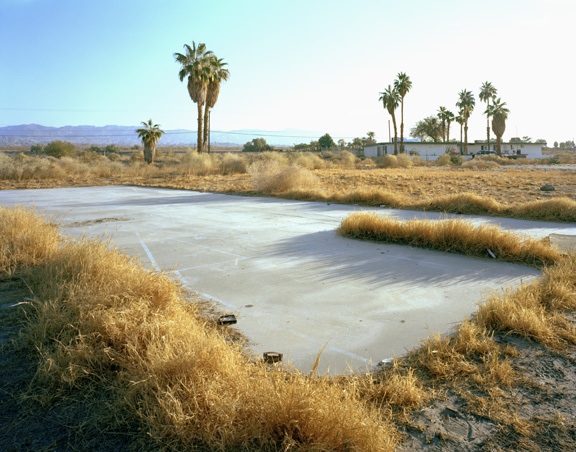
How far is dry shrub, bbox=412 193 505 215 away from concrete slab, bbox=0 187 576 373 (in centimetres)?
96

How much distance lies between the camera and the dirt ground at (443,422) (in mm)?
3232

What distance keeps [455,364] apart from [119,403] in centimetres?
277

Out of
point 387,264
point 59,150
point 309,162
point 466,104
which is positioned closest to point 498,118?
point 466,104

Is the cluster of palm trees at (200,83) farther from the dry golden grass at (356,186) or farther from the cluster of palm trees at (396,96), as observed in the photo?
the cluster of palm trees at (396,96)

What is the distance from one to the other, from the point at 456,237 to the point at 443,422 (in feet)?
20.7

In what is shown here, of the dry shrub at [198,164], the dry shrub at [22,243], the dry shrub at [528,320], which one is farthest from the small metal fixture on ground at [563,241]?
the dry shrub at [198,164]

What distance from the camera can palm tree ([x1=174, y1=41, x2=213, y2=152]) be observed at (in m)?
45.2

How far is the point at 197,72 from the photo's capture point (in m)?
45.2

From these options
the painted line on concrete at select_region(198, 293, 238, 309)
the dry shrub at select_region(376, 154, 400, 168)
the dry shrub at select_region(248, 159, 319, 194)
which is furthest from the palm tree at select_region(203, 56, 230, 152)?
the painted line on concrete at select_region(198, 293, 238, 309)

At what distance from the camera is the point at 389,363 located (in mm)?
4414

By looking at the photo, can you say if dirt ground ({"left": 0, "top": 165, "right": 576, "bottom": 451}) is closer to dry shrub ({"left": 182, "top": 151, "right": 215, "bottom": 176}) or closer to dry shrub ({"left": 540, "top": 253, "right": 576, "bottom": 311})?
dry shrub ({"left": 540, "top": 253, "right": 576, "bottom": 311})

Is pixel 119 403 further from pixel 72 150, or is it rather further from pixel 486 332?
pixel 72 150

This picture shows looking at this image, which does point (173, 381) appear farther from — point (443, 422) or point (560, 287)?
point (560, 287)

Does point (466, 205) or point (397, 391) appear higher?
point (466, 205)
